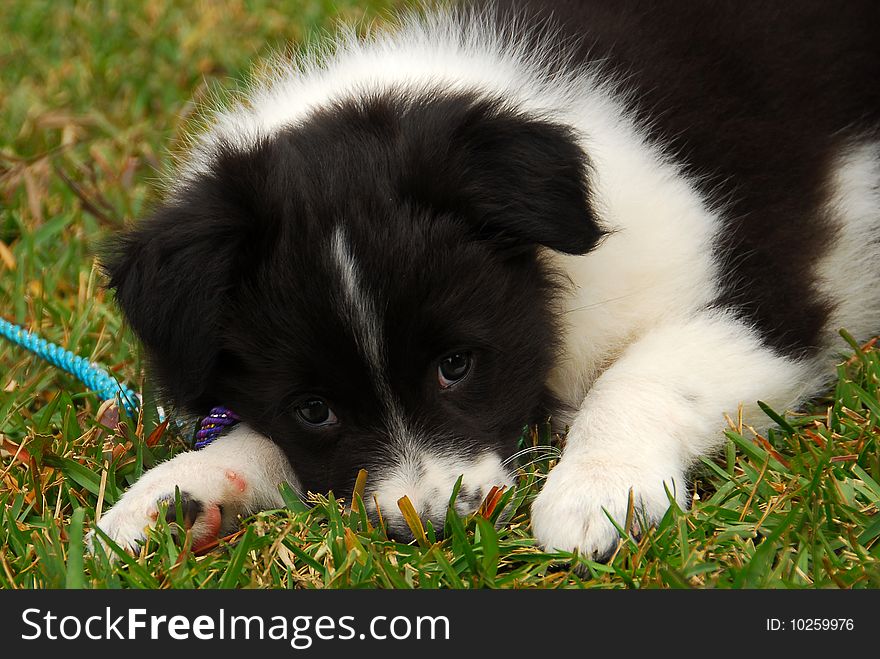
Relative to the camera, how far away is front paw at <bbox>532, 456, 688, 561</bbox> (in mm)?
2590

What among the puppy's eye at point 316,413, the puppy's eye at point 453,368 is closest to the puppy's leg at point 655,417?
the puppy's eye at point 453,368

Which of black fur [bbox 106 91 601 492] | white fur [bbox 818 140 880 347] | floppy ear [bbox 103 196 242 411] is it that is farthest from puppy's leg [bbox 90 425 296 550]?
white fur [bbox 818 140 880 347]

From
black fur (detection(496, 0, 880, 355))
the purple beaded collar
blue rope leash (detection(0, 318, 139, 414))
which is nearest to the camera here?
the purple beaded collar

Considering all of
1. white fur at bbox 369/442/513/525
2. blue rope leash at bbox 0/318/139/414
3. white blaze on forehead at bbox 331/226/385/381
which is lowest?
blue rope leash at bbox 0/318/139/414

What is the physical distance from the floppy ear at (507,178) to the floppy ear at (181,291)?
522mm

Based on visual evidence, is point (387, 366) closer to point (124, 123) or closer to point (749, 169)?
point (749, 169)

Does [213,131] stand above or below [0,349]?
above

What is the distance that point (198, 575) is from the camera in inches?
102

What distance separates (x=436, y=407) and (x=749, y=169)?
4.76ft

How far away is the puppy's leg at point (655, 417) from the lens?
265 centimetres

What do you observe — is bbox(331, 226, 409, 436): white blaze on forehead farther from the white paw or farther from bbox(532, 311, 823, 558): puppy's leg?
the white paw

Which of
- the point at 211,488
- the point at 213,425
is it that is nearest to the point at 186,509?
the point at 211,488

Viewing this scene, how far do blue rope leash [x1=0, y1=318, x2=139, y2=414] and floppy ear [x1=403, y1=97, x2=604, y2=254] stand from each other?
122cm

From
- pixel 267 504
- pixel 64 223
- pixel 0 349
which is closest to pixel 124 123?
pixel 64 223
